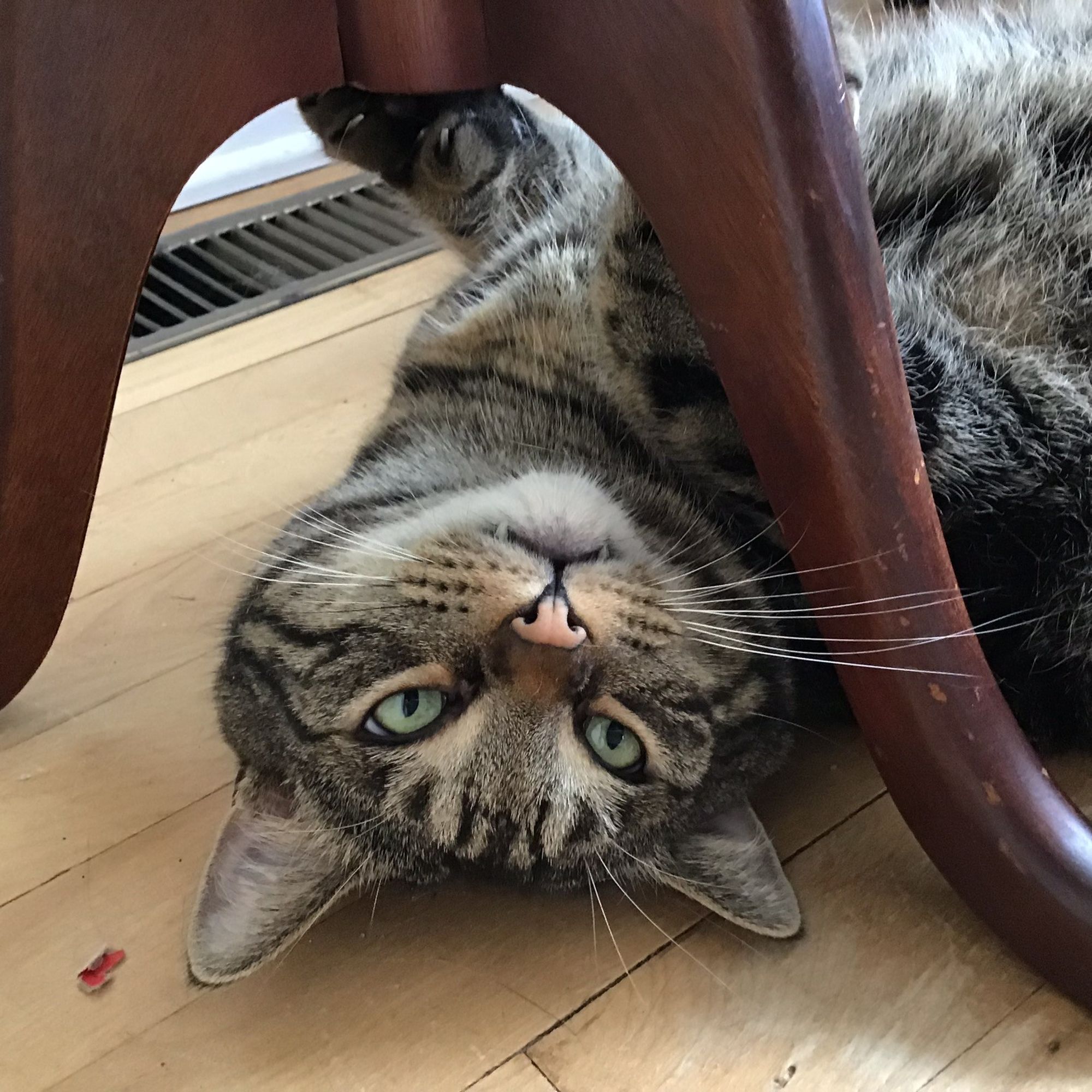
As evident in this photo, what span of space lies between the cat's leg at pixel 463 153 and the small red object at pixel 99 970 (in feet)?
2.95

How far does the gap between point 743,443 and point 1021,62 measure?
59 centimetres

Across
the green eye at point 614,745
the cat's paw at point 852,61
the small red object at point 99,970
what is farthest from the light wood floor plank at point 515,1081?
the cat's paw at point 852,61

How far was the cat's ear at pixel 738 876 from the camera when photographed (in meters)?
1.00

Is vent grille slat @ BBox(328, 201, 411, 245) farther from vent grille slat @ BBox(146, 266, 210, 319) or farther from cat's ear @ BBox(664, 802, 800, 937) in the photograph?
cat's ear @ BBox(664, 802, 800, 937)

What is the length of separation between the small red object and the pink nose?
19.6 inches

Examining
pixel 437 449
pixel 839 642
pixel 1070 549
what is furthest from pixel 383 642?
pixel 1070 549

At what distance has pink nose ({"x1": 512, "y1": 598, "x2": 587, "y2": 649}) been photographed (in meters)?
0.93

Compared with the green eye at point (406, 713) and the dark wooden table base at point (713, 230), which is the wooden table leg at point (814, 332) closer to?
the dark wooden table base at point (713, 230)

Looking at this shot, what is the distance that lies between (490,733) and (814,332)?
0.45 meters

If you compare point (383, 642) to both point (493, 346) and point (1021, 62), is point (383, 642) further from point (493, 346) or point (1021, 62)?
point (1021, 62)

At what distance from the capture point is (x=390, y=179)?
4.44 ft

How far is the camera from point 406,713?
0.99 meters

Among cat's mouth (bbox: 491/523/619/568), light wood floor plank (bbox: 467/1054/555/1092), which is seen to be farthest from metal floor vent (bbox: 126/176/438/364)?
light wood floor plank (bbox: 467/1054/555/1092)

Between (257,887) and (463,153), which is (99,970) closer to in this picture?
(257,887)
